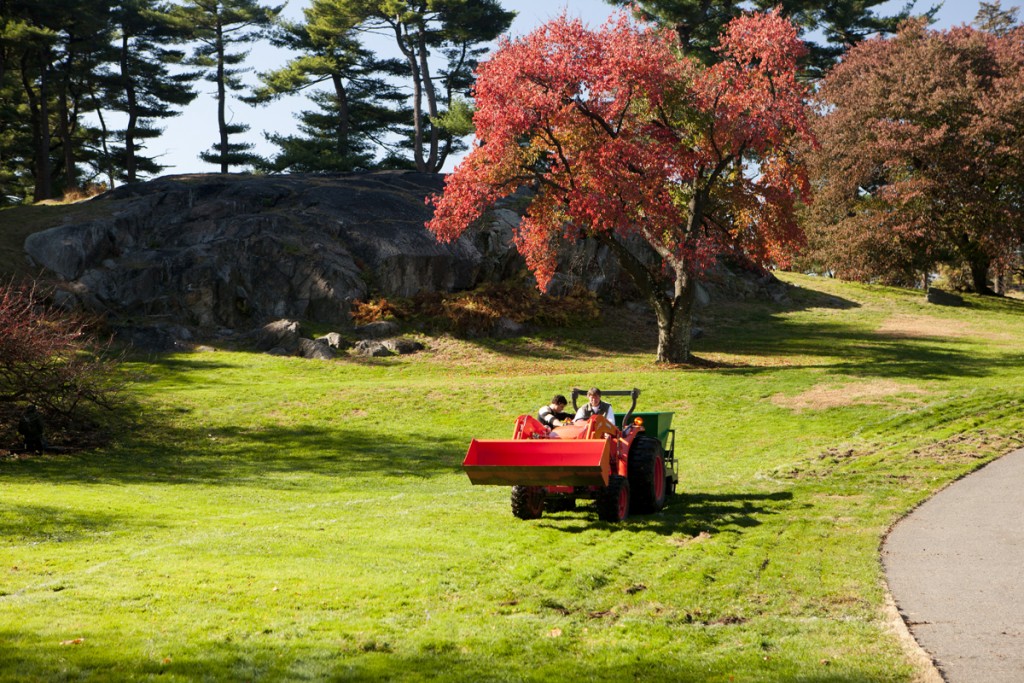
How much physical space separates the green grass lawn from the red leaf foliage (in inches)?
199

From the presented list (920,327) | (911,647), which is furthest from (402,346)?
(911,647)

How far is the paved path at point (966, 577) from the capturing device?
7469mm

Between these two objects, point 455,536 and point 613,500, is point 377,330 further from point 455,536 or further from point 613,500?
point 455,536

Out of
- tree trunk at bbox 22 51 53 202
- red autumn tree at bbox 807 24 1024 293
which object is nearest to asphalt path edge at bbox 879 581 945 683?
red autumn tree at bbox 807 24 1024 293

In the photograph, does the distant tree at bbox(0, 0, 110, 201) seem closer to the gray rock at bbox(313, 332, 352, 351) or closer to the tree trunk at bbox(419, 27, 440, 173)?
the tree trunk at bbox(419, 27, 440, 173)

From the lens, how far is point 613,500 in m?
12.4

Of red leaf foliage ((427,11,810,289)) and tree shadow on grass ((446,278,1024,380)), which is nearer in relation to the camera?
red leaf foliage ((427,11,810,289))

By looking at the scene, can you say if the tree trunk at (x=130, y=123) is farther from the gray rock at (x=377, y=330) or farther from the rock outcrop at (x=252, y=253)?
the gray rock at (x=377, y=330)

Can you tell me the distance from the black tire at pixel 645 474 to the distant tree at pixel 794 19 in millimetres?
39554

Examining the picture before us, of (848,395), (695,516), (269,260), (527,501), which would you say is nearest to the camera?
(527,501)

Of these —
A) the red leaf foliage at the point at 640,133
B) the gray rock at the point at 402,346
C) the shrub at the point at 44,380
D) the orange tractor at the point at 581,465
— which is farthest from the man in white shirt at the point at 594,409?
the gray rock at the point at 402,346

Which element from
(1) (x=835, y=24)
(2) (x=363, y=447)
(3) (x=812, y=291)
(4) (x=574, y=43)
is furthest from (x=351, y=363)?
(1) (x=835, y=24)

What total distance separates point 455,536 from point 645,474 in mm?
2976

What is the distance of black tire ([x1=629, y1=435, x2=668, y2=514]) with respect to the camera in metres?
12.9
